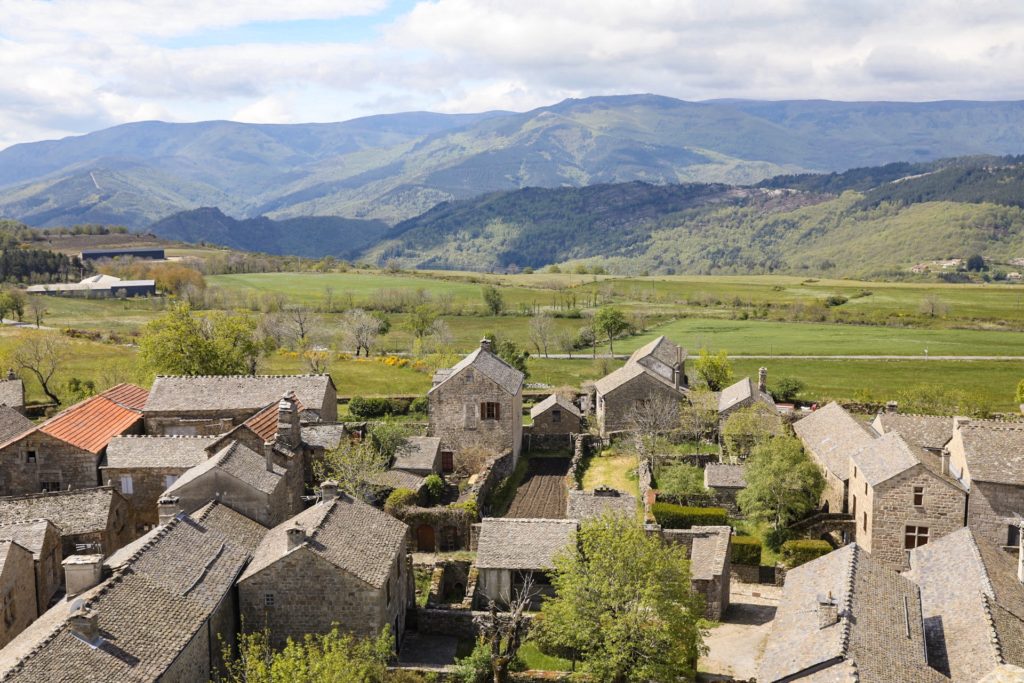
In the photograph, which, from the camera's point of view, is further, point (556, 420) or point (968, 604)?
point (556, 420)

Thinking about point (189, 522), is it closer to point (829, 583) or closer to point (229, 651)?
point (229, 651)

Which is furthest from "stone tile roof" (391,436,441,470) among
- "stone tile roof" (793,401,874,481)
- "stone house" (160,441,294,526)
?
"stone tile roof" (793,401,874,481)

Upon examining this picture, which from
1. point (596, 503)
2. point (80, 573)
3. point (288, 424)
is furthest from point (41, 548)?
point (596, 503)

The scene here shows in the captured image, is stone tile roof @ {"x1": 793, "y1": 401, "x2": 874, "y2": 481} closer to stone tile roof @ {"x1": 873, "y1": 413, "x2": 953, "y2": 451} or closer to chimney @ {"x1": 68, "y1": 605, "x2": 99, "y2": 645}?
stone tile roof @ {"x1": 873, "y1": 413, "x2": 953, "y2": 451}

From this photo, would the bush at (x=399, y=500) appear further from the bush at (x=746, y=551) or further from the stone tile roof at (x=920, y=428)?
the stone tile roof at (x=920, y=428)

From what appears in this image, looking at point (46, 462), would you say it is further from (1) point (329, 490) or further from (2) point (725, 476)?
A: (2) point (725, 476)

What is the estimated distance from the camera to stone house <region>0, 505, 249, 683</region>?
86.1ft

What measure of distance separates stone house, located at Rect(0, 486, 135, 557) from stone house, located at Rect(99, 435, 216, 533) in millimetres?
2985

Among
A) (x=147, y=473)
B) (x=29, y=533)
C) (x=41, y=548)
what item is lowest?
(x=41, y=548)

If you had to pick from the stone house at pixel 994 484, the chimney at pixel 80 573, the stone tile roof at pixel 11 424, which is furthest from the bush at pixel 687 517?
the stone tile roof at pixel 11 424

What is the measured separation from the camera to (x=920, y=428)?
58.5 m

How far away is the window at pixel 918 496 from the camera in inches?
1797

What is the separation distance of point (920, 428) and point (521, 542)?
31.4 meters

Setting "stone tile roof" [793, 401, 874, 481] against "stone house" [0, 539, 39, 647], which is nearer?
"stone house" [0, 539, 39, 647]
